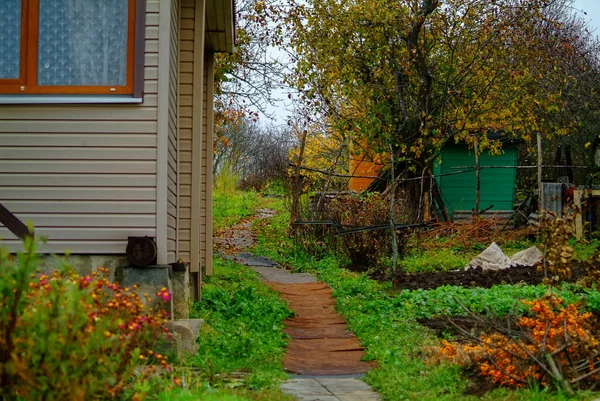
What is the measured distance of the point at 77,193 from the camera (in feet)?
22.3

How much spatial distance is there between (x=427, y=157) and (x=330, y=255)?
454cm

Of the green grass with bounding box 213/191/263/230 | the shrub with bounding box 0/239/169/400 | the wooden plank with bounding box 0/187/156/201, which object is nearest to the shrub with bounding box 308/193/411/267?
the green grass with bounding box 213/191/263/230

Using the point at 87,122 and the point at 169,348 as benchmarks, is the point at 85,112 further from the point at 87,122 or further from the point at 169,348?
the point at 169,348

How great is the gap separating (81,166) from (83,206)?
0.34 metres

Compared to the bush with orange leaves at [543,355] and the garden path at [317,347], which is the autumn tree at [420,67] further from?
the bush with orange leaves at [543,355]

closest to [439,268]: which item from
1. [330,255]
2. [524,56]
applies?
[330,255]

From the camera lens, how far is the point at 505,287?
1003cm

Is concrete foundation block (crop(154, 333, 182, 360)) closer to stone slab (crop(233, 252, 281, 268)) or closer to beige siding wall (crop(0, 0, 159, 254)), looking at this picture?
beige siding wall (crop(0, 0, 159, 254))

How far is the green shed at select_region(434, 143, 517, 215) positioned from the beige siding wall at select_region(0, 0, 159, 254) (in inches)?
642

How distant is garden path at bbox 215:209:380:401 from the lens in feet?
19.5

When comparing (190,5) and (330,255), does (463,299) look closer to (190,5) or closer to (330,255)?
(190,5)

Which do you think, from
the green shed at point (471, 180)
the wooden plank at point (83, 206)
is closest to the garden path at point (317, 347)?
the wooden plank at point (83, 206)

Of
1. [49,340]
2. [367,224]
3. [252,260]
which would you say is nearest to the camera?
[49,340]

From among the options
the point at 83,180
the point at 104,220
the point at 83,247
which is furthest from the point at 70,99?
the point at 83,247
